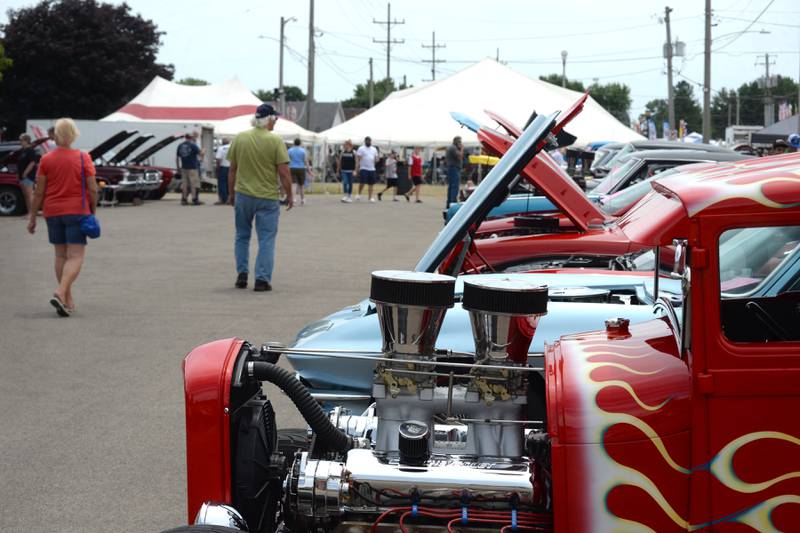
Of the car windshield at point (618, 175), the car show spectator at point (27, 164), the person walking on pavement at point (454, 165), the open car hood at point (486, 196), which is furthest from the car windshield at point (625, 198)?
the person walking on pavement at point (454, 165)

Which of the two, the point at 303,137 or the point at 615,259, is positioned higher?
the point at 303,137

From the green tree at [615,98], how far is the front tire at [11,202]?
399 feet

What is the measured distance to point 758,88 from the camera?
135250mm

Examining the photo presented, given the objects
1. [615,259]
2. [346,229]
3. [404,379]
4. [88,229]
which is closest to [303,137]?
[346,229]

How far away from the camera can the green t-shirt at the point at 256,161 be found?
11078 mm

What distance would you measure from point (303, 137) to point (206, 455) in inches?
1484

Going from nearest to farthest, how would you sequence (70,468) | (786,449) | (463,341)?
1. (786,449)
2. (463,341)
3. (70,468)

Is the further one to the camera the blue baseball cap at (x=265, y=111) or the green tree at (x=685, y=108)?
the green tree at (x=685, y=108)

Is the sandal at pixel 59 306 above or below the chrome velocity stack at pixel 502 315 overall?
below

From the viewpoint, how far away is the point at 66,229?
988 centimetres

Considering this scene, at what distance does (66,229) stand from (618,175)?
299 inches

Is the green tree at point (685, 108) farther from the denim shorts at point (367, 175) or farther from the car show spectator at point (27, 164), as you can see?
the car show spectator at point (27, 164)

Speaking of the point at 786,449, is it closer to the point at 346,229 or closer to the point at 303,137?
the point at 346,229

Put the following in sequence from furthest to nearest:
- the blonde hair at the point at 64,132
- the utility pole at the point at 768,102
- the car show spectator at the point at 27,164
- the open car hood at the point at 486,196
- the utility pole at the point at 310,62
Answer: the utility pole at the point at 768,102 → the utility pole at the point at 310,62 → the car show spectator at the point at 27,164 → the blonde hair at the point at 64,132 → the open car hood at the point at 486,196
